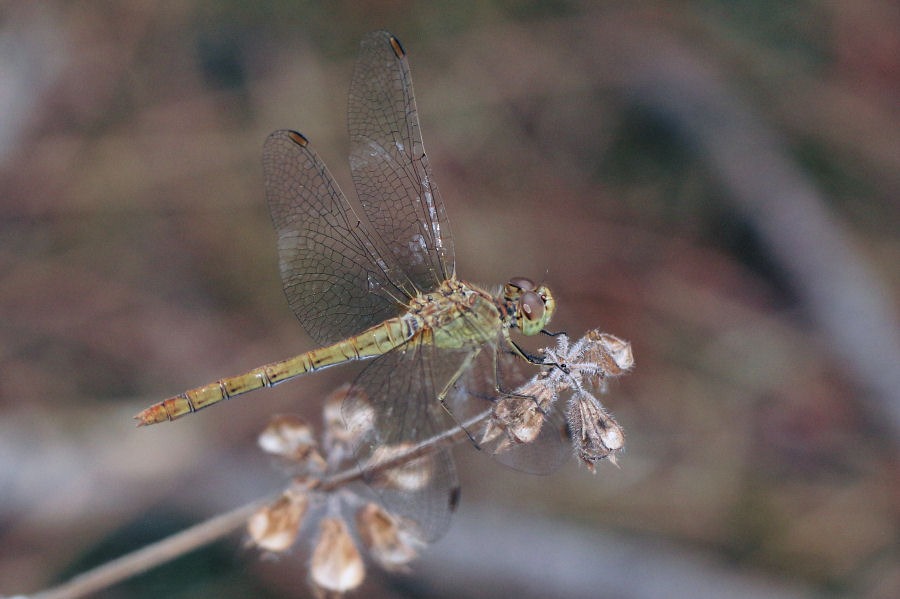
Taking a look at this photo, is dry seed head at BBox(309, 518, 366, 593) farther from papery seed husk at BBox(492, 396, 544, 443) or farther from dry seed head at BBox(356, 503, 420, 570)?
papery seed husk at BBox(492, 396, 544, 443)

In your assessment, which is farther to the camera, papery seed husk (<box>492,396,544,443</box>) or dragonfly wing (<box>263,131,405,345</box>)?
dragonfly wing (<box>263,131,405,345</box>)

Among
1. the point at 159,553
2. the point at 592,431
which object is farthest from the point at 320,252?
the point at 592,431

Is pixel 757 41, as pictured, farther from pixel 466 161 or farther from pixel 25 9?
pixel 25 9

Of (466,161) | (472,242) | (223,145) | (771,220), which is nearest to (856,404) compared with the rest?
(771,220)

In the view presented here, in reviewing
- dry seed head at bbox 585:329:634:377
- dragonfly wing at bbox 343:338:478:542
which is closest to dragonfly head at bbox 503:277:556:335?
dragonfly wing at bbox 343:338:478:542

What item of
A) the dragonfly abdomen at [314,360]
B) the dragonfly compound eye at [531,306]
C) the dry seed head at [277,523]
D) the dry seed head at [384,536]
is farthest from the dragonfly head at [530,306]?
the dry seed head at [277,523]

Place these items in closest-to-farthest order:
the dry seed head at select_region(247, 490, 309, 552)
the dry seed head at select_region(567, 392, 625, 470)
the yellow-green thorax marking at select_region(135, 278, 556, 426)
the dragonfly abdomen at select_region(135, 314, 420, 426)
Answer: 1. the dry seed head at select_region(567, 392, 625, 470)
2. the dry seed head at select_region(247, 490, 309, 552)
3. the yellow-green thorax marking at select_region(135, 278, 556, 426)
4. the dragonfly abdomen at select_region(135, 314, 420, 426)
